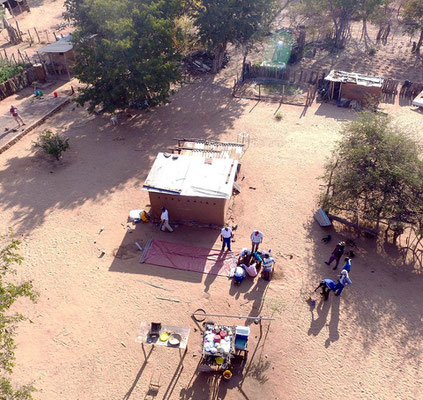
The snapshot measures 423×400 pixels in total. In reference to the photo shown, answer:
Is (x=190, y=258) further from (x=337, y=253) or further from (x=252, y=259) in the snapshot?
(x=337, y=253)

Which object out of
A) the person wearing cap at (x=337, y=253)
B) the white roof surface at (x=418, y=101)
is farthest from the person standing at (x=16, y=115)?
the white roof surface at (x=418, y=101)

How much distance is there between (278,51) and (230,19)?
9.60m

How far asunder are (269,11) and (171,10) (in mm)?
10199

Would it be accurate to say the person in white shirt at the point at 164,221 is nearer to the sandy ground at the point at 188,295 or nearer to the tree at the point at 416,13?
the sandy ground at the point at 188,295

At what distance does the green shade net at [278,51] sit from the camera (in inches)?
1200

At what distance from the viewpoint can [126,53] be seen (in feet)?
65.0

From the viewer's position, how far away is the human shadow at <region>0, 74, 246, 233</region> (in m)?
16.7

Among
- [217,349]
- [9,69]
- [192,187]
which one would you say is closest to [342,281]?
[217,349]

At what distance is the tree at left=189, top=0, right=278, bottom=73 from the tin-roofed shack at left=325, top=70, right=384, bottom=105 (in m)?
7.80

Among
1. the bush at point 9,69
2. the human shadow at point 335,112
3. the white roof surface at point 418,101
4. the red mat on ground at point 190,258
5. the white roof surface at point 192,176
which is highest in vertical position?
the bush at point 9,69

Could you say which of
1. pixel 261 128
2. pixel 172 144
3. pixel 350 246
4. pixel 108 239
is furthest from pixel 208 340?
pixel 261 128

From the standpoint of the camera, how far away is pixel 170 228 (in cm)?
1487

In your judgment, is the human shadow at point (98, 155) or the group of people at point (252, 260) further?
the human shadow at point (98, 155)

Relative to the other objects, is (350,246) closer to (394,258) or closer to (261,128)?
(394,258)
